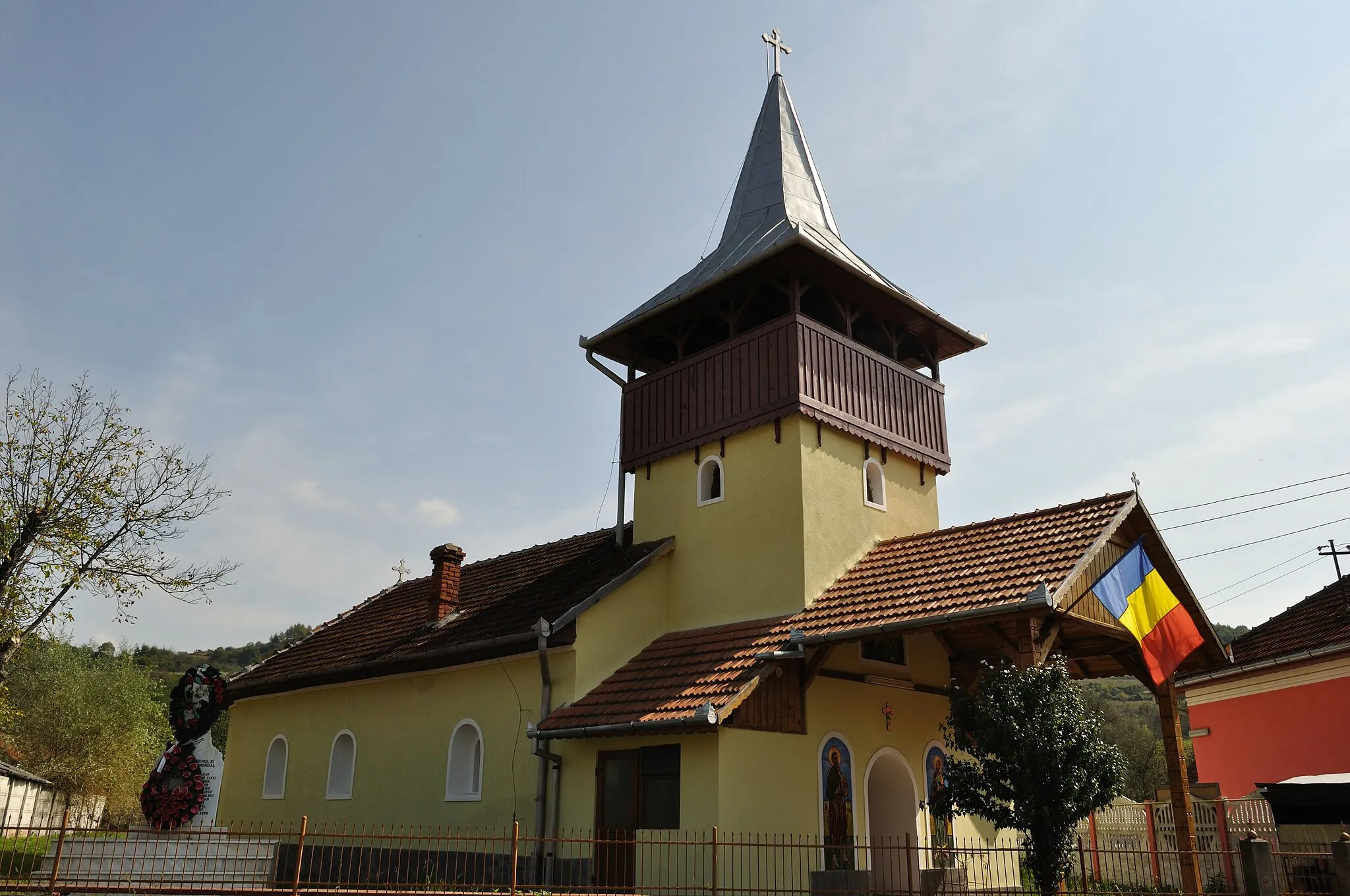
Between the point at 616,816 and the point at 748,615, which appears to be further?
the point at 748,615

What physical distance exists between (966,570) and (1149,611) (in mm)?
2501

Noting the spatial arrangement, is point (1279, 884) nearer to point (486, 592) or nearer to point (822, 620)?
point (822, 620)

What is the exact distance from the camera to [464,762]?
1767 cm

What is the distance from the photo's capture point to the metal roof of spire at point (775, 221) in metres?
17.8

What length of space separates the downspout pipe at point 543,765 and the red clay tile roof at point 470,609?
0.67 meters

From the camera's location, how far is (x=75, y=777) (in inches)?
1683

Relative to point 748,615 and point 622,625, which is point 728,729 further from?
point 622,625

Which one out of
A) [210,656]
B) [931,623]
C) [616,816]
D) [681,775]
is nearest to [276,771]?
[616,816]

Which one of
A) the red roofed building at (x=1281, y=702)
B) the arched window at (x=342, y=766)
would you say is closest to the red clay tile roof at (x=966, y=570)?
the red roofed building at (x=1281, y=702)

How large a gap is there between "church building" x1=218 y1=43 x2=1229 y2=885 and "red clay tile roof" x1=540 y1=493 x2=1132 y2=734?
2.1 inches

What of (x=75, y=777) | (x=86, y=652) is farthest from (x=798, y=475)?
(x=86, y=652)

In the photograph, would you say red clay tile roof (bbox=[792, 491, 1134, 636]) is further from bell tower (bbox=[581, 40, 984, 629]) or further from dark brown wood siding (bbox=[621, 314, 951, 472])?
dark brown wood siding (bbox=[621, 314, 951, 472])

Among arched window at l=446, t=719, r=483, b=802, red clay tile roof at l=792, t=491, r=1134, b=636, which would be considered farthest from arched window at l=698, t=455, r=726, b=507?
arched window at l=446, t=719, r=483, b=802

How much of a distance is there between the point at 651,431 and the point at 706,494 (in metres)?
1.92
